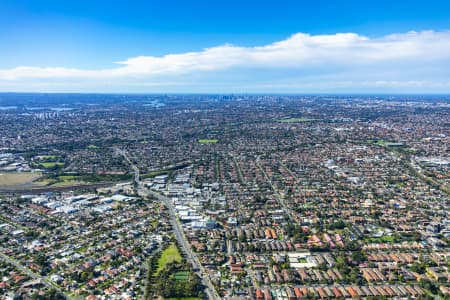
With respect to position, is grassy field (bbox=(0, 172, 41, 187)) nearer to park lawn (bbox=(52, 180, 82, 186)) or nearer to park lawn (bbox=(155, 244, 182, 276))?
park lawn (bbox=(52, 180, 82, 186))

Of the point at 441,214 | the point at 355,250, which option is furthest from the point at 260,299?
the point at 441,214

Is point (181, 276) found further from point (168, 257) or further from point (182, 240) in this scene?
point (182, 240)

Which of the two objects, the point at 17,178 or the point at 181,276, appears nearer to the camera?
the point at 181,276

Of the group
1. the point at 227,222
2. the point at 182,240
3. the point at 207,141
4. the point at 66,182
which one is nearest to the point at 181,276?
the point at 182,240

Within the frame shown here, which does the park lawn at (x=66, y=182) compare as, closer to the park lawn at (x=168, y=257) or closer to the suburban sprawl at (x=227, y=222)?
the suburban sprawl at (x=227, y=222)

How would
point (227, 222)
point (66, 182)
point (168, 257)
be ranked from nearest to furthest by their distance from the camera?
point (168, 257) < point (227, 222) < point (66, 182)

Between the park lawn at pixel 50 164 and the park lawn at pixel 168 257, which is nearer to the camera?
the park lawn at pixel 168 257

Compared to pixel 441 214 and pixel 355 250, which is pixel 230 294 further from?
pixel 441 214

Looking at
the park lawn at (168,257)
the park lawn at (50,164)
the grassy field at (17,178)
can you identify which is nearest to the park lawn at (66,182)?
the grassy field at (17,178)
